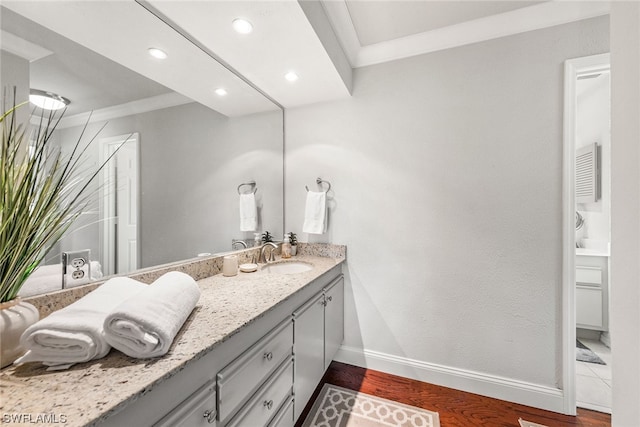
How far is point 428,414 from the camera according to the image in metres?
1.50

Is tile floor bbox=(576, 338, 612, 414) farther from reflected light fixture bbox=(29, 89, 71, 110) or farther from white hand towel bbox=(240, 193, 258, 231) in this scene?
reflected light fixture bbox=(29, 89, 71, 110)

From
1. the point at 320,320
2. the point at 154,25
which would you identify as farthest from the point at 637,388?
the point at 154,25

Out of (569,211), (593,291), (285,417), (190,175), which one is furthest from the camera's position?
(593,291)

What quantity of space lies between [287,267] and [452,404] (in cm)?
138

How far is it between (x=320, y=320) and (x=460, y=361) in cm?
102

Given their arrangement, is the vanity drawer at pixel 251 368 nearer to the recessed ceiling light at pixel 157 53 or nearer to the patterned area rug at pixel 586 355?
the recessed ceiling light at pixel 157 53

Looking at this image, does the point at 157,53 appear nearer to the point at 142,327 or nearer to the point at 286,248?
the point at 142,327

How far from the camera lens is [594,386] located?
170 cm

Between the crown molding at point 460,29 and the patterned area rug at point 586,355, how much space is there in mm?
2409

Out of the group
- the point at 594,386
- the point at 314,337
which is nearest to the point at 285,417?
the point at 314,337

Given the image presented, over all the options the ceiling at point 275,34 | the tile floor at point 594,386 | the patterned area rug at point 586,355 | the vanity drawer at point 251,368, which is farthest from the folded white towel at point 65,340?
the patterned area rug at point 586,355

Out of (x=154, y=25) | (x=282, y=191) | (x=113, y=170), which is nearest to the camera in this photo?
(x=113, y=170)

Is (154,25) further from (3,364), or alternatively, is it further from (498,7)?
(498,7)

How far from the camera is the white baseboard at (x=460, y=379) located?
1.54m
